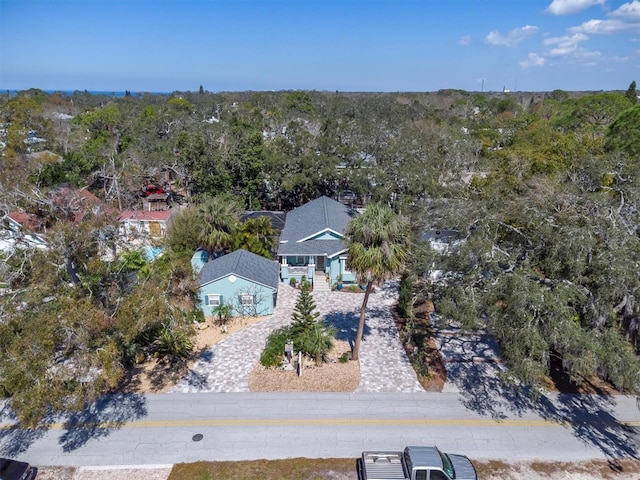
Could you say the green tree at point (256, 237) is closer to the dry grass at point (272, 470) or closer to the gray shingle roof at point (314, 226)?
the gray shingle roof at point (314, 226)

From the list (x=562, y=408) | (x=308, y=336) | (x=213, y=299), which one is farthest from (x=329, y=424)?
(x=213, y=299)

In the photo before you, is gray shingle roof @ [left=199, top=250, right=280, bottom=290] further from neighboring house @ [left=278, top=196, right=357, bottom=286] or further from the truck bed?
the truck bed

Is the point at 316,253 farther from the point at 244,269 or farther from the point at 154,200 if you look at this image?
the point at 154,200

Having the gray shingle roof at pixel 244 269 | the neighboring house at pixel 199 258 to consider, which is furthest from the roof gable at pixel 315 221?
the neighboring house at pixel 199 258

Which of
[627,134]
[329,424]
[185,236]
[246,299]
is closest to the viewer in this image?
[329,424]

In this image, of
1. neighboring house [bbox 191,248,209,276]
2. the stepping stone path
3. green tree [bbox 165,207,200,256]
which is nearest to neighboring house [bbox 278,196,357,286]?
the stepping stone path

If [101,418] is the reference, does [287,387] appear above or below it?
above

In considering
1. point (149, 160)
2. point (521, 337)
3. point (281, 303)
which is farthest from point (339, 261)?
point (149, 160)
